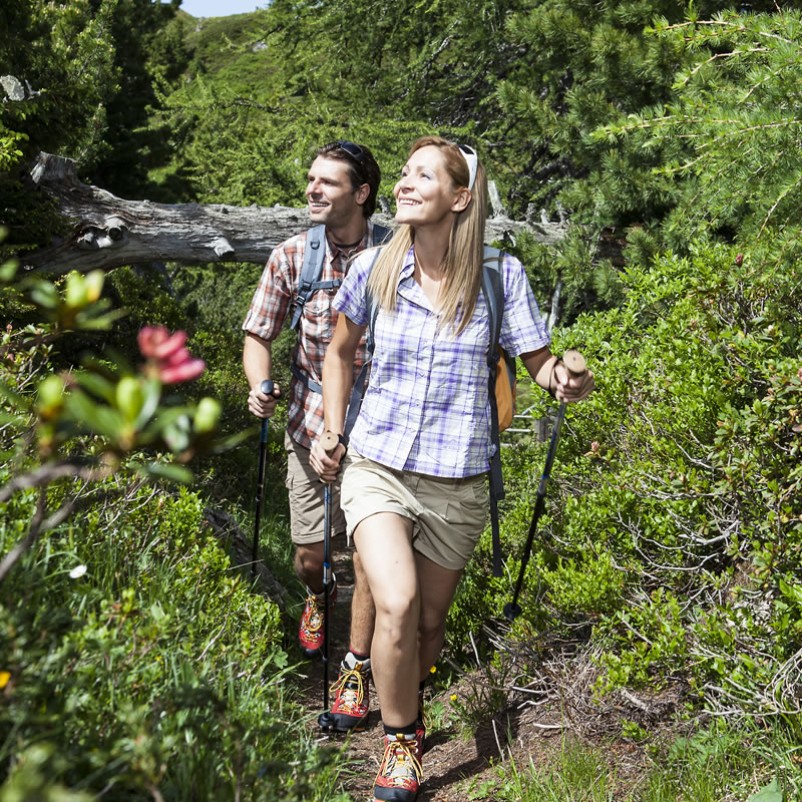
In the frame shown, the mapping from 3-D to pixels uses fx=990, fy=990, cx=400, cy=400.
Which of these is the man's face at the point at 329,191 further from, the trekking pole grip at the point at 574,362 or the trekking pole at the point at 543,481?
the trekking pole grip at the point at 574,362

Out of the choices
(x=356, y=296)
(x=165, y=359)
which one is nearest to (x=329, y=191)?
(x=356, y=296)

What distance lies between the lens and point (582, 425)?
18.0ft

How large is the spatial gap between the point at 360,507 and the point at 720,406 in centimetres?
188

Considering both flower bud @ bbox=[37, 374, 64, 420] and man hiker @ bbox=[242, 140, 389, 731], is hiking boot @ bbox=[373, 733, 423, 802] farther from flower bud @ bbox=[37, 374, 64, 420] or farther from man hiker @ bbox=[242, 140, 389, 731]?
flower bud @ bbox=[37, 374, 64, 420]

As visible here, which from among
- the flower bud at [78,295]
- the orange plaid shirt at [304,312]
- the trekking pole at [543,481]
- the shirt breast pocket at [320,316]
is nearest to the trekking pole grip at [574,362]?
the trekking pole at [543,481]

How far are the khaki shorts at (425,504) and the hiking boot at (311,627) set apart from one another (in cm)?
159

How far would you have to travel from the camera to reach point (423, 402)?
3.94 m

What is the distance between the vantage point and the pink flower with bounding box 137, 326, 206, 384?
1440 mm

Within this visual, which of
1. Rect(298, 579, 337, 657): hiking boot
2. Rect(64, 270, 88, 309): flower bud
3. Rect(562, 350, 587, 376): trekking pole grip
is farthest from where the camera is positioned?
Rect(298, 579, 337, 657): hiking boot

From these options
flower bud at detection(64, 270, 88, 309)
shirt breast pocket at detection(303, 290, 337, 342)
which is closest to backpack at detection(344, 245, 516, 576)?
shirt breast pocket at detection(303, 290, 337, 342)

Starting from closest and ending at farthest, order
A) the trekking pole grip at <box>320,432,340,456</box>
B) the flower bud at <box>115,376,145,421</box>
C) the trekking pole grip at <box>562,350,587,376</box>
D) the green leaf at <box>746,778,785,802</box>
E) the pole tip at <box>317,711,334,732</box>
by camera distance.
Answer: the flower bud at <box>115,376,145,421</box>
the green leaf at <box>746,778,785,802</box>
the trekking pole grip at <box>562,350,587,376</box>
the trekking pole grip at <box>320,432,340,456</box>
the pole tip at <box>317,711,334,732</box>

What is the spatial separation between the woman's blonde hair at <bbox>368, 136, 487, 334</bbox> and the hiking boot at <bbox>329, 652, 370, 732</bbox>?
5.84 feet

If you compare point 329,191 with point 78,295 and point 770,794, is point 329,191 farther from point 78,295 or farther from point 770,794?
point 78,295

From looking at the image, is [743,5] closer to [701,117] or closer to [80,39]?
[701,117]
